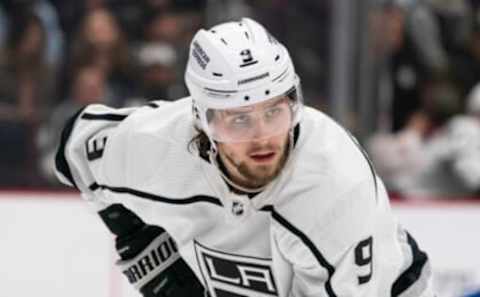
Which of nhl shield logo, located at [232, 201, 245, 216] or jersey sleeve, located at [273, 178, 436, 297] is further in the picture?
nhl shield logo, located at [232, 201, 245, 216]

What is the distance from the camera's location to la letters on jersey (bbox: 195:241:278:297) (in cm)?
245

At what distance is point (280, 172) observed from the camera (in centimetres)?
231

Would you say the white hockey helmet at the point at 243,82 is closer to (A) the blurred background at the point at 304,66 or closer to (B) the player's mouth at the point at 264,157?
(B) the player's mouth at the point at 264,157

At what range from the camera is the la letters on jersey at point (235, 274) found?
245 cm

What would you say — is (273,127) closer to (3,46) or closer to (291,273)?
(291,273)

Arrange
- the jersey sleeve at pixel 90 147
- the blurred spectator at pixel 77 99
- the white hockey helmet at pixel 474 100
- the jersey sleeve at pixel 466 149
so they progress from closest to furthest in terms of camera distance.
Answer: the jersey sleeve at pixel 90 147
the jersey sleeve at pixel 466 149
the white hockey helmet at pixel 474 100
the blurred spectator at pixel 77 99

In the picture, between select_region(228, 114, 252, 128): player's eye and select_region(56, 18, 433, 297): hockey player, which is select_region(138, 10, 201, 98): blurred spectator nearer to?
select_region(56, 18, 433, 297): hockey player

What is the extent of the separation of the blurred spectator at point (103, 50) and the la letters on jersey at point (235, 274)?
223cm

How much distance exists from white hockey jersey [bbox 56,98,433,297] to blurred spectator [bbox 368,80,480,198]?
5.75 feet

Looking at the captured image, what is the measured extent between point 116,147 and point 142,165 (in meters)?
0.10

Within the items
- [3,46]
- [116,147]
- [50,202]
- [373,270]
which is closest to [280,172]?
[373,270]

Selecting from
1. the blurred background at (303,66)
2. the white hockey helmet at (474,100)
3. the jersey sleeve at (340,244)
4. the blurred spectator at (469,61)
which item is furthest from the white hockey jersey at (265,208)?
the blurred spectator at (469,61)

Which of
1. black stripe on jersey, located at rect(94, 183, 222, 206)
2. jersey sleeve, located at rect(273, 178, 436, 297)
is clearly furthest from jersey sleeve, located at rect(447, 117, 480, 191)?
jersey sleeve, located at rect(273, 178, 436, 297)

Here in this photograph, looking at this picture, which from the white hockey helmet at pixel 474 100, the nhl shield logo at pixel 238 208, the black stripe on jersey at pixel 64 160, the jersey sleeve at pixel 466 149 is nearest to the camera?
the nhl shield logo at pixel 238 208
